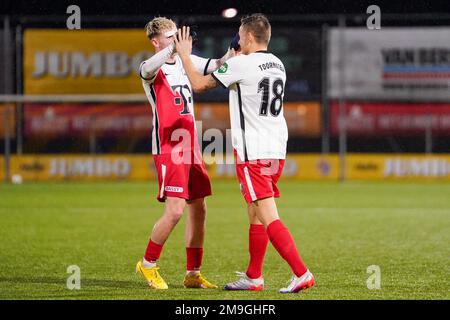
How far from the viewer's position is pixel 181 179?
6.99 m

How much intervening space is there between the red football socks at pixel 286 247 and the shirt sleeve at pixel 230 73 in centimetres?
104

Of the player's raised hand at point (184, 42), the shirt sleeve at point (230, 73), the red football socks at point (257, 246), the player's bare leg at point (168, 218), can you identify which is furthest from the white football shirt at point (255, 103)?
the player's bare leg at point (168, 218)

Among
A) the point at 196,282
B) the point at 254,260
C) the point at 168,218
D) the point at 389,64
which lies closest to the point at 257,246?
the point at 254,260

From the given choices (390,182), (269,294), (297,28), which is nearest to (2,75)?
(297,28)

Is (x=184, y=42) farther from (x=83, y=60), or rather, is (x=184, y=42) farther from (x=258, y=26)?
(x=83, y=60)

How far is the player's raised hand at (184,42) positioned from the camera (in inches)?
260

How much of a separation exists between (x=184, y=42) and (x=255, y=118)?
74 cm

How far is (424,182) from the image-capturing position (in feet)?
67.6

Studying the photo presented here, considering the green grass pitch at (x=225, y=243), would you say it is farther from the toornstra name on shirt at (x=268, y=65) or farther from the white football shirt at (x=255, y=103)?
the toornstra name on shirt at (x=268, y=65)

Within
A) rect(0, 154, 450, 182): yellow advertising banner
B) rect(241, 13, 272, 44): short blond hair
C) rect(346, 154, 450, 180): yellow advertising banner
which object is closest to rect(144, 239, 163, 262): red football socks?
rect(241, 13, 272, 44): short blond hair

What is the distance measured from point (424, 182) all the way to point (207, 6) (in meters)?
7.03

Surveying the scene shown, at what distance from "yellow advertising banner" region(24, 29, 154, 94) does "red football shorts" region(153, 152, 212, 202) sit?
1452cm

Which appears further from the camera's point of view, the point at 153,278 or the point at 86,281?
the point at 86,281

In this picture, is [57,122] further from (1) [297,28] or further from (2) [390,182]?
(2) [390,182]
